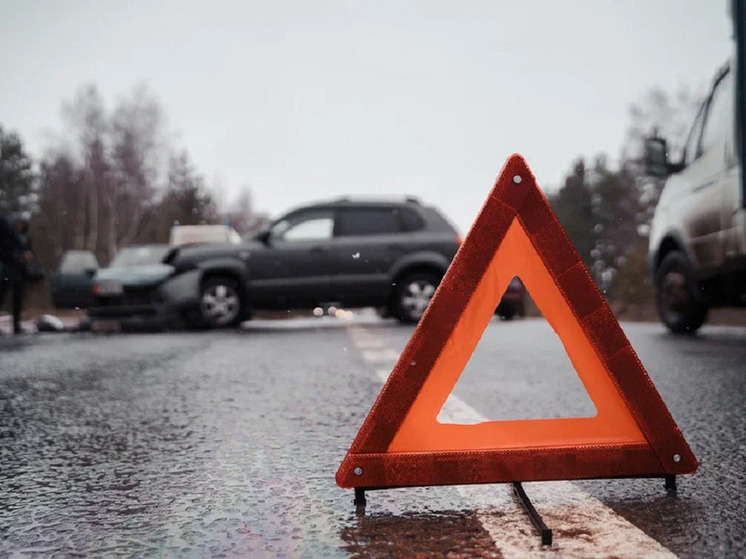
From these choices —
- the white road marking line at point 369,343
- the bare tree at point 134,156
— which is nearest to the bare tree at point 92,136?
the bare tree at point 134,156

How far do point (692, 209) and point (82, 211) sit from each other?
4139cm

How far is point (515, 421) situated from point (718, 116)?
6.63 m

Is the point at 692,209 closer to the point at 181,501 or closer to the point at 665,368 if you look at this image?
the point at 665,368

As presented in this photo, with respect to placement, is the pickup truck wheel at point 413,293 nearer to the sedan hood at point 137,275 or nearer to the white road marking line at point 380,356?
the sedan hood at point 137,275

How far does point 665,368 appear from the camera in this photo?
6238 millimetres

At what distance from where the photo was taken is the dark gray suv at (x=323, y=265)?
1259 cm

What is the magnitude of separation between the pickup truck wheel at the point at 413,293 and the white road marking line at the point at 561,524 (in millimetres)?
9720

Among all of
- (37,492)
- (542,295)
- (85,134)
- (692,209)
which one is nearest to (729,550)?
(542,295)

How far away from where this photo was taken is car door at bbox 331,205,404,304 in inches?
496

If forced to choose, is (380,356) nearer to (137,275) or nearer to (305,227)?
(305,227)

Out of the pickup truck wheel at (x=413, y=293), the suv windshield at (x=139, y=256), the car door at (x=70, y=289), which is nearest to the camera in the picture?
the pickup truck wheel at (x=413, y=293)

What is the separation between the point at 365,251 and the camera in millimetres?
12734

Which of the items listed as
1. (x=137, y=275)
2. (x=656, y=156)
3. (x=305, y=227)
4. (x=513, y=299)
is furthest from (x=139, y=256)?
(x=656, y=156)

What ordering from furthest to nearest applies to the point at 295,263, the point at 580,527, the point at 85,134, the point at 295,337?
the point at 85,134 → the point at 295,263 → the point at 295,337 → the point at 580,527
